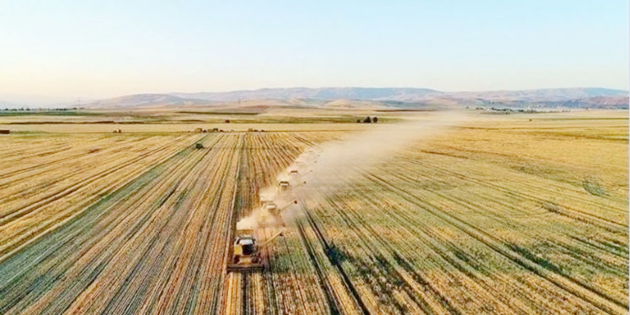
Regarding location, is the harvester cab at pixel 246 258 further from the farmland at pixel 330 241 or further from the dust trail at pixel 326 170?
the dust trail at pixel 326 170

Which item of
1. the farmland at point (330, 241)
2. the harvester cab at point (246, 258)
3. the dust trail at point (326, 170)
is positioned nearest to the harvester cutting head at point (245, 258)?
the harvester cab at point (246, 258)

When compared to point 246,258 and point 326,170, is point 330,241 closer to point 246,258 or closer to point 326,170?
point 246,258

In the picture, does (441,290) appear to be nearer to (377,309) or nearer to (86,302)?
(377,309)

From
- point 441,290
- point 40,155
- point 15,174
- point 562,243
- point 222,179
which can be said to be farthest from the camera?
point 40,155

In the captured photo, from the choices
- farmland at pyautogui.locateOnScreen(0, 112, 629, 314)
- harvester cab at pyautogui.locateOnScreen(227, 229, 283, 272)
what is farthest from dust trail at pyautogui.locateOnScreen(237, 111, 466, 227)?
harvester cab at pyautogui.locateOnScreen(227, 229, 283, 272)

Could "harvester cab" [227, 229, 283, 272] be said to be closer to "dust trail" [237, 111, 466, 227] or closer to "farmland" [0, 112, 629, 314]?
"farmland" [0, 112, 629, 314]

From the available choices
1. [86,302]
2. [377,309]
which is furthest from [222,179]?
[377,309]

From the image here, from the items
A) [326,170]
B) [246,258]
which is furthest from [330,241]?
[326,170]

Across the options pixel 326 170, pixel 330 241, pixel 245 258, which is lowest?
pixel 330 241
